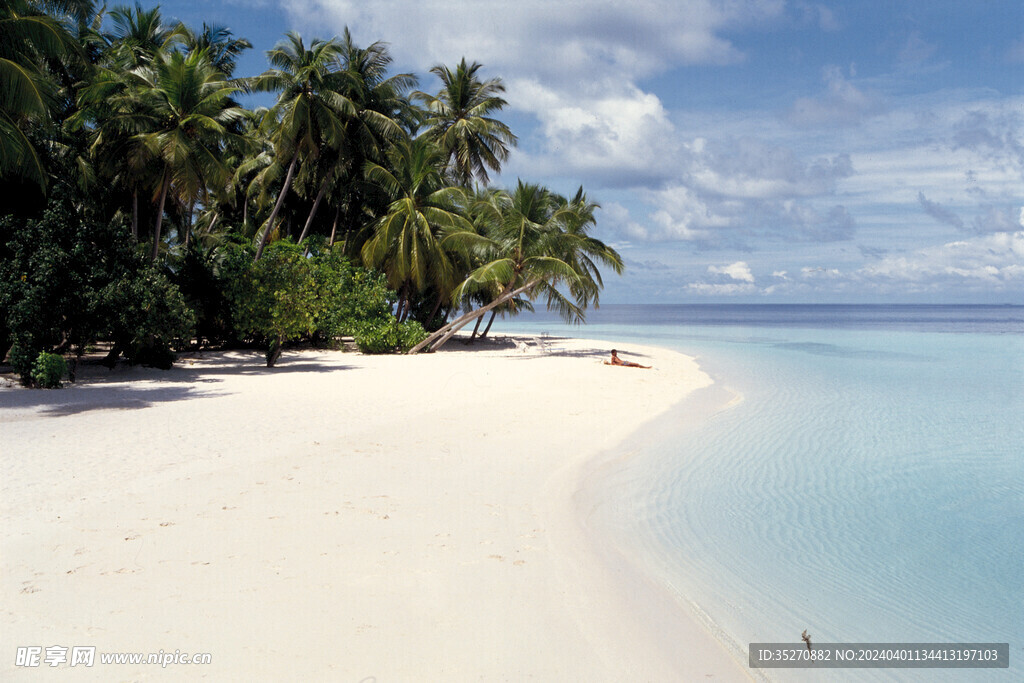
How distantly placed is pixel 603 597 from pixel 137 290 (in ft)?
37.1

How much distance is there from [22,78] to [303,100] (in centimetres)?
1000

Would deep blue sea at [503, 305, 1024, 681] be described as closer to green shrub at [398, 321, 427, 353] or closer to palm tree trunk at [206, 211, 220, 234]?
green shrub at [398, 321, 427, 353]

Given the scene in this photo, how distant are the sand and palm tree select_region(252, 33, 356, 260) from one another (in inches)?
490

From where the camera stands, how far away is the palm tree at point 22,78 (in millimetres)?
9812

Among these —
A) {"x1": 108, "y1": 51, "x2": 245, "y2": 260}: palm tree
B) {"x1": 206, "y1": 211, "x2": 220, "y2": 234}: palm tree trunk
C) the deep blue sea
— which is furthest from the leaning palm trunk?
{"x1": 206, "y1": 211, "x2": 220, "y2": 234}: palm tree trunk

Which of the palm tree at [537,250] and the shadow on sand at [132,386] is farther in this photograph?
the palm tree at [537,250]

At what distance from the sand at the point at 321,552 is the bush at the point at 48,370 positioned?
1.83 metres

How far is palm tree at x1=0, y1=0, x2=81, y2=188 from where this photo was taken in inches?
386

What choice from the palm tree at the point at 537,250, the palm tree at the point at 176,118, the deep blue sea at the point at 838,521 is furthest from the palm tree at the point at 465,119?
the deep blue sea at the point at 838,521

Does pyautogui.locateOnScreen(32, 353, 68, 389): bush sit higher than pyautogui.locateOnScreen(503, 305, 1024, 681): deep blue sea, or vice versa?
pyautogui.locateOnScreen(32, 353, 68, 389): bush

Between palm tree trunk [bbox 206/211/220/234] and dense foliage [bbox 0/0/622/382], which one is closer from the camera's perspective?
dense foliage [bbox 0/0/622/382]

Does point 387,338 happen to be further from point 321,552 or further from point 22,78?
point 321,552

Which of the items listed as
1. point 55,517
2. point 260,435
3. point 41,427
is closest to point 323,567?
point 55,517

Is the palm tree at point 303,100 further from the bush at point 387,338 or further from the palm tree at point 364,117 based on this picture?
the bush at point 387,338
